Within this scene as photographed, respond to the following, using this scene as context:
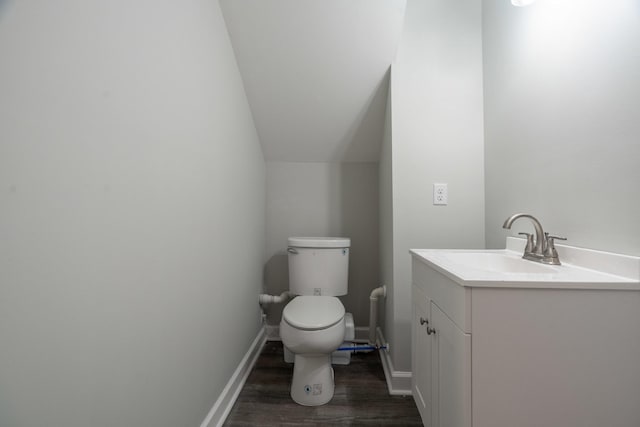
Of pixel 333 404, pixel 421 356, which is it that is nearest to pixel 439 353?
pixel 421 356

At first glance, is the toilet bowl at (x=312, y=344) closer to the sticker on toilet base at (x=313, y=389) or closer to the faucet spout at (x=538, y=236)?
the sticker on toilet base at (x=313, y=389)

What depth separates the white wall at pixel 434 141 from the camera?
1.46 metres

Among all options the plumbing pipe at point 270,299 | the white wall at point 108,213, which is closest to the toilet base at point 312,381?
the white wall at point 108,213

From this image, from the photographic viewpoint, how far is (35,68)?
462mm

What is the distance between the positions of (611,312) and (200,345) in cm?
126

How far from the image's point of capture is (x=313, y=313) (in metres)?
1.40

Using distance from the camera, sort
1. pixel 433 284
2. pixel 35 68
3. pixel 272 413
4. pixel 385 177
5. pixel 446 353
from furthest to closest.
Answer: pixel 385 177, pixel 272 413, pixel 433 284, pixel 446 353, pixel 35 68

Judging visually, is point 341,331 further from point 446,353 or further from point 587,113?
point 587,113

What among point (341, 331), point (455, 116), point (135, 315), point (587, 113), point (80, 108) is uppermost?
point (455, 116)

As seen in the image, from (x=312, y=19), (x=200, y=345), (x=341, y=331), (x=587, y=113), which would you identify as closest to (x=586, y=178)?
(x=587, y=113)

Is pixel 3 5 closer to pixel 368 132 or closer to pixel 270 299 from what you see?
pixel 368 132

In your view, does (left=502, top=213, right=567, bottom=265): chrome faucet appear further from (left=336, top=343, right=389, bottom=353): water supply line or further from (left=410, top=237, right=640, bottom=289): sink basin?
(left=336, top=343, right=389, bottom=353): water supply line

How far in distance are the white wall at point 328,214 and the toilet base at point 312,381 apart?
2.27 feet

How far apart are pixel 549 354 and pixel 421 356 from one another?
496 mm
